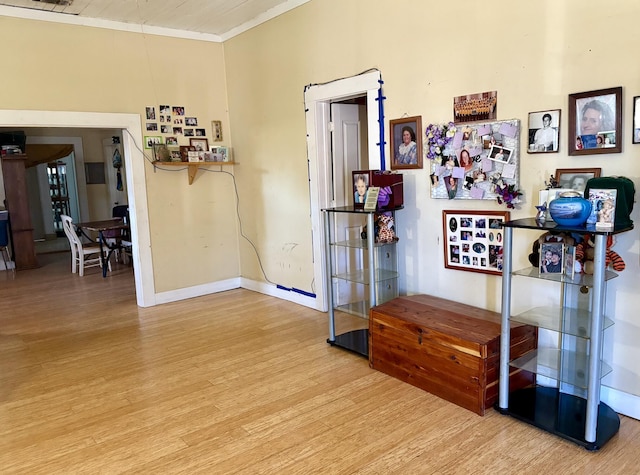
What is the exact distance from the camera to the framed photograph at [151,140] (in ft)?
16.2

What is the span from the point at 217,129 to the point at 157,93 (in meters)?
0.73

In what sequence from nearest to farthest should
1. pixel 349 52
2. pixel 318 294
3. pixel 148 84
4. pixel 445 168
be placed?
pixel 445 168 < pixel 349 52 < pixel 318 294 < pixel 148 84

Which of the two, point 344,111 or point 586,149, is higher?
point 344,111

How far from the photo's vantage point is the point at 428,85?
3.37 metres

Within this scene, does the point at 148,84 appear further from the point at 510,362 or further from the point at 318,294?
the point at 510,362

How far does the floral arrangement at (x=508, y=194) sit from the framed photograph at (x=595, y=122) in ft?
1.25

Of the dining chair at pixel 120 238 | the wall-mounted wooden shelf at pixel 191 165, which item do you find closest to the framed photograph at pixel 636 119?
the wall-mounted wooden shelf at pixel 191 165

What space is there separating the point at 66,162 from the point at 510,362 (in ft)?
31.4

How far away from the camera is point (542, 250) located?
258 centimetres

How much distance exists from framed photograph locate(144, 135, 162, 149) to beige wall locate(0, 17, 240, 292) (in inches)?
3.1

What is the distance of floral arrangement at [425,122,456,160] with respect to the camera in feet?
10.7

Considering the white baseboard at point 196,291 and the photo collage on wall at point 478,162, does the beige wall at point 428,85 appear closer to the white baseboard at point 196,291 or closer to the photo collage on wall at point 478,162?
the photo collage on wall at point 478,162

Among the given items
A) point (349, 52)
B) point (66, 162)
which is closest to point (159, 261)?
point (349, 52)

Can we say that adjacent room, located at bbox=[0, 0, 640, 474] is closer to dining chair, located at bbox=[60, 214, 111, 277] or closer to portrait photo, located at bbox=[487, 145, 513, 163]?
portrait photo, located at bbox=[487, 145, 513, 163]
